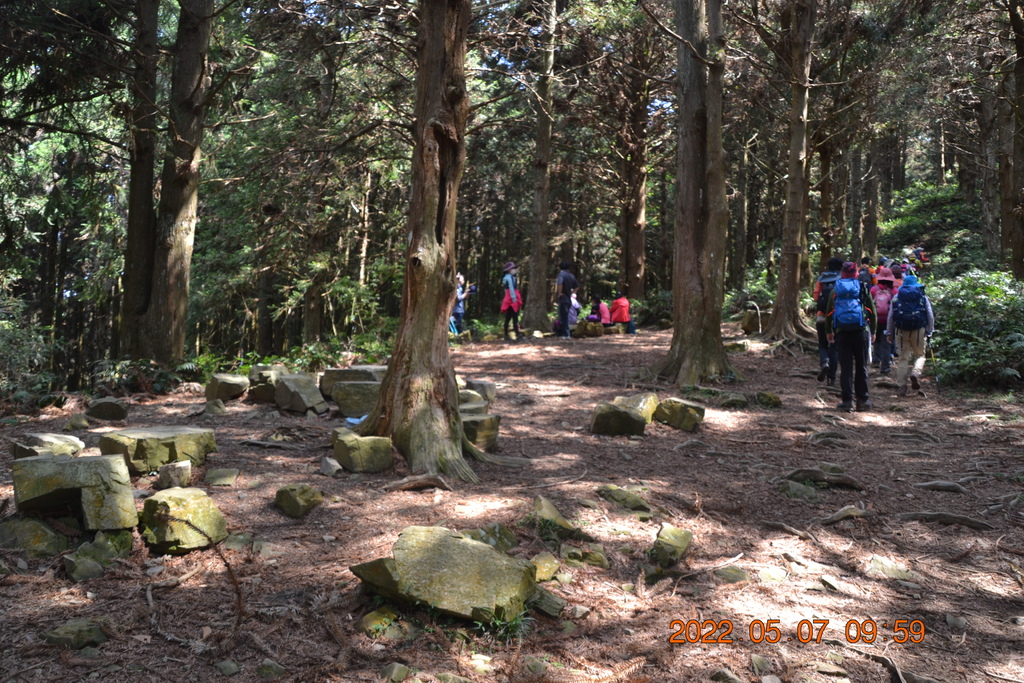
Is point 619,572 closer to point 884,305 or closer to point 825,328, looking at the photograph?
point 825,328

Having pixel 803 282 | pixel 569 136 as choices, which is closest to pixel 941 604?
pixel 803 282

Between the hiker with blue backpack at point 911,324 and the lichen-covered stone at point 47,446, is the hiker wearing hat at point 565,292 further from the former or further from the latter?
the lichen-covered stone at point 47,446

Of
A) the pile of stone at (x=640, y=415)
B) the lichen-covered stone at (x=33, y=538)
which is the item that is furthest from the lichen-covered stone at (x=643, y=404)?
the lichen-covered stone at (x=33, y=538)

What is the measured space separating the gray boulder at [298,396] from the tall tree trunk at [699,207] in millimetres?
5863

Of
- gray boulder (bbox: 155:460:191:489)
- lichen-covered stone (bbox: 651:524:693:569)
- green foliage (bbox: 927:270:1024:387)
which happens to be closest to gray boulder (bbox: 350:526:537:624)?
lichen-covered stone (bbox: 651:524:693:569)

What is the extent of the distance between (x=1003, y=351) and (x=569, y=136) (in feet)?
57.0

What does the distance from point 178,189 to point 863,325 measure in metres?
11.0

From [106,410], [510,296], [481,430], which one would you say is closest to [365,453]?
[481,430]

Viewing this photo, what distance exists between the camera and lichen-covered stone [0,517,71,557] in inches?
178

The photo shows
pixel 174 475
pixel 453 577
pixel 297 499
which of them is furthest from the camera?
pixel 174 475

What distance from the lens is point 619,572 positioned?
16.6 feet

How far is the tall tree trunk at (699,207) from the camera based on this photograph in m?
11.8

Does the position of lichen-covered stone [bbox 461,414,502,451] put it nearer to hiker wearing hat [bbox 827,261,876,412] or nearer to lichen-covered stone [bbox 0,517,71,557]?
lichen-covered stone [bbox 0,517,71,557]

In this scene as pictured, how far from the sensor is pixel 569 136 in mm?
26172
